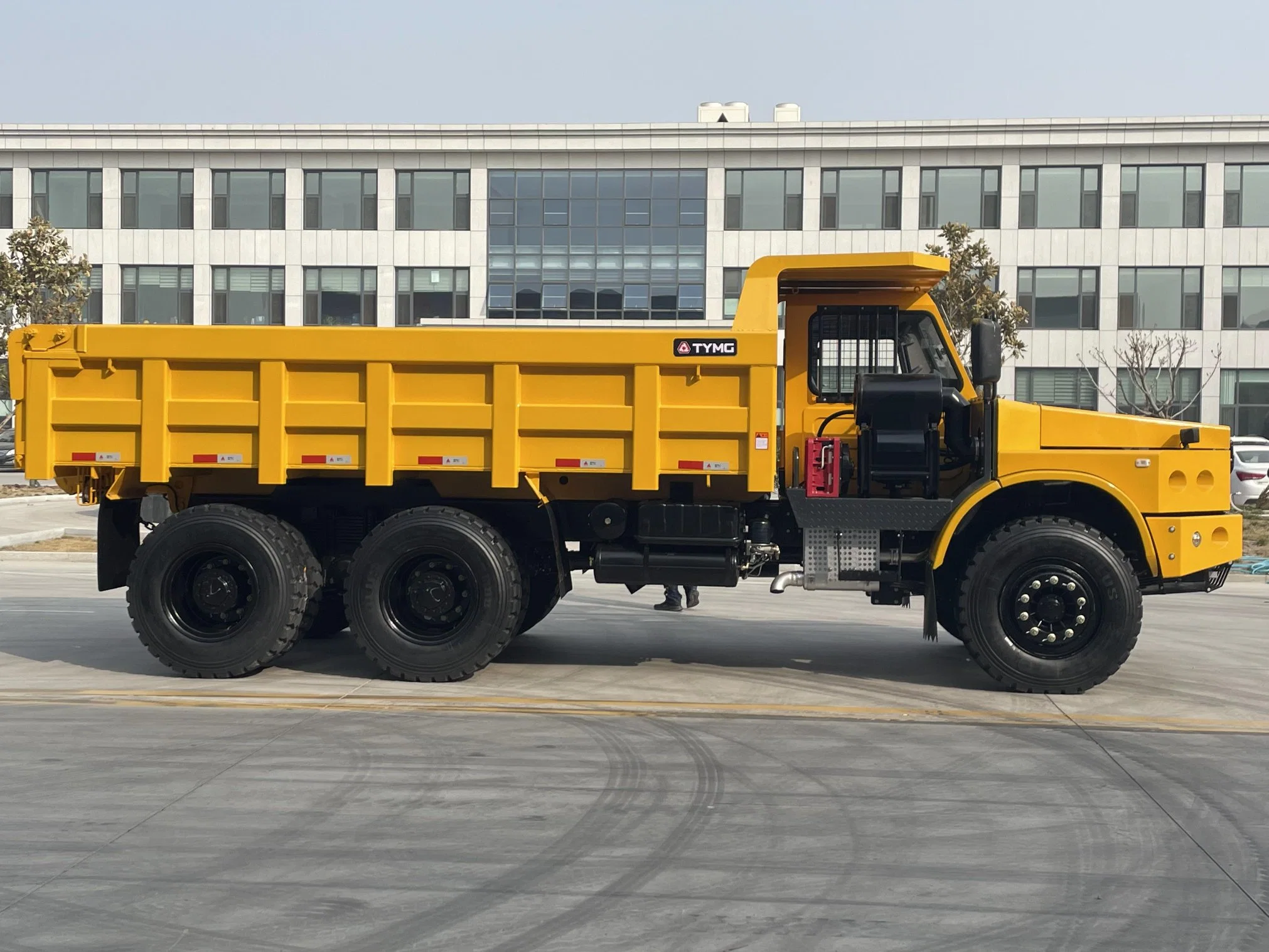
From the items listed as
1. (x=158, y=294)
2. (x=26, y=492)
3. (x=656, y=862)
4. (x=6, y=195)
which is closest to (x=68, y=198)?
(x=6, y=195)

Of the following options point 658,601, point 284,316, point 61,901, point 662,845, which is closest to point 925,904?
point 662,845

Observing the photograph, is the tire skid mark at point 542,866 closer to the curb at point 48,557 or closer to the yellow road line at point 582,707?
the yellow road line at point 582,707

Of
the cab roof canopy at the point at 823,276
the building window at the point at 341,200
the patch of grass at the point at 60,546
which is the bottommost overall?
the patch of grass at the point at 60,546

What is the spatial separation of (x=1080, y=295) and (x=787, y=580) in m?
43.6

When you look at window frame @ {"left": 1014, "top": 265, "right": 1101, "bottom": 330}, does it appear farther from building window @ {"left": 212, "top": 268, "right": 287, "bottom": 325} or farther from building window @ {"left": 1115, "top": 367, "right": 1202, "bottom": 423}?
building window @ {"left": 212, "top": 268, "right": 287, "bottom": 325}

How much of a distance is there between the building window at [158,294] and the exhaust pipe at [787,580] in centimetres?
4596

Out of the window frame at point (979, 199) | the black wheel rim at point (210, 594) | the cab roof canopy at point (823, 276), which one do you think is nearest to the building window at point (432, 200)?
the window frame at point (979, 199)

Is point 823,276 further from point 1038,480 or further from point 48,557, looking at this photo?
point 48,557

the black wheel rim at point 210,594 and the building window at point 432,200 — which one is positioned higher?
the building window at point 432,200

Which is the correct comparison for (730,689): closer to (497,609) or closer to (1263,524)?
(497,609)

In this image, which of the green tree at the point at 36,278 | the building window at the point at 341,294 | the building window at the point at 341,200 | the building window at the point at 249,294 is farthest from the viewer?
the building window at the point at 249,294

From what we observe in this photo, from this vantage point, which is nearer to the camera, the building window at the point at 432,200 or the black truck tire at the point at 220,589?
the black truck tire at the point at 220,589

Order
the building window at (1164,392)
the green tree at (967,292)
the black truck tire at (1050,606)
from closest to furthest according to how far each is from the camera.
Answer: the black truck tire at (1050,606) → the green tree at (967,292) → the building window at (1164,392)

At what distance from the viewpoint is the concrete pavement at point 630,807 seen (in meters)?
5.08
